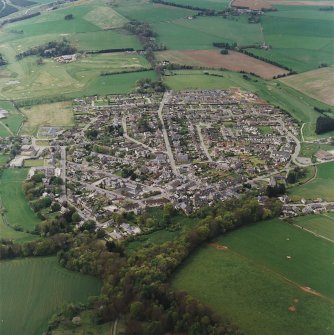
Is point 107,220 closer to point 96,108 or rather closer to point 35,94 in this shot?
point 96,108

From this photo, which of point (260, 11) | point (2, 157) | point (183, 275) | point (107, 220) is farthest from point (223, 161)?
point (260, 11)

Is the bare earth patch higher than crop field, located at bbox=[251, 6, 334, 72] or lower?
higher

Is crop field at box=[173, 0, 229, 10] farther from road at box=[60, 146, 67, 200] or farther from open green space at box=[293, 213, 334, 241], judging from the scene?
open green space at box=[293, 213, 334, 241]

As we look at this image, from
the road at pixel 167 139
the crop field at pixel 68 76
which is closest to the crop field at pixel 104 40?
the crop field at pixel 68 76

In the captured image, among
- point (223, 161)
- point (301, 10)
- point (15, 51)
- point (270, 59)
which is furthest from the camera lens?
point (301, 10)

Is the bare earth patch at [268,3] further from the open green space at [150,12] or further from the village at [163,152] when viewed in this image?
the village at [163,152]

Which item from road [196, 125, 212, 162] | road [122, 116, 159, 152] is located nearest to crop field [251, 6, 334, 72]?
road [196, 125, 212, 162]
